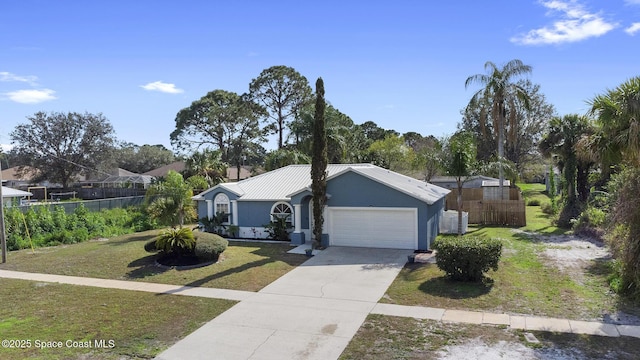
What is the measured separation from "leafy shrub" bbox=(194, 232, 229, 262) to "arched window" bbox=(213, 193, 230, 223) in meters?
5.63

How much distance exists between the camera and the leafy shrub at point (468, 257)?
478 inches

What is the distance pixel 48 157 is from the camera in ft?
154

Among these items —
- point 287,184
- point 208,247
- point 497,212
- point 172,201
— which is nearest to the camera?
point 208,247

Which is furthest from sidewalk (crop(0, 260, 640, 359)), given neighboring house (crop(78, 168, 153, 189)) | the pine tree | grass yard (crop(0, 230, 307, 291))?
neighboring house (crop(78, 168, 153, 189))

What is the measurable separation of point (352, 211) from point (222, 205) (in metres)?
7.45

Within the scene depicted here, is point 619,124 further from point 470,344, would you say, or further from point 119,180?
point 119,180

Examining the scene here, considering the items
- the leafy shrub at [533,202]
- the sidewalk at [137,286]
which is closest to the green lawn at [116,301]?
the sidewalk at [137,286]

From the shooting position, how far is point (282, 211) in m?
21.0

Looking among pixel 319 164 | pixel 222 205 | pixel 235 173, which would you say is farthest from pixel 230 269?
pixel 235 173

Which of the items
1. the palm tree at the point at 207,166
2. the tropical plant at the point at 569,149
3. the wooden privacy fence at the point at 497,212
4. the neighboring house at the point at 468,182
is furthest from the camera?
the neighboring house at the point at 468,182

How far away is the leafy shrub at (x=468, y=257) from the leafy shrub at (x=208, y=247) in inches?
320

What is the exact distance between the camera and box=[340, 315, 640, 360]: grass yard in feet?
25.7

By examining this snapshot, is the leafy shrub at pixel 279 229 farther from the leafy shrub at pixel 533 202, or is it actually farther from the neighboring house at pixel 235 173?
the neighboring house at pixel 235 173

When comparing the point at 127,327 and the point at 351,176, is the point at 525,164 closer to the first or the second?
the point at 351,176
